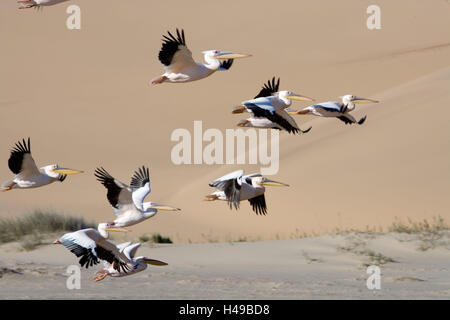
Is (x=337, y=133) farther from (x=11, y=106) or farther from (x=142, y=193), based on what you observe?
(x=142, y=193)

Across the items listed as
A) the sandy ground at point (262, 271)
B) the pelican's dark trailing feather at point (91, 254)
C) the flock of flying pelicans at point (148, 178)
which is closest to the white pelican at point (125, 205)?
the flock of flying pelicans at point (148, 178)

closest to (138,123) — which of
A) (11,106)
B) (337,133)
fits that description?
(11,106)

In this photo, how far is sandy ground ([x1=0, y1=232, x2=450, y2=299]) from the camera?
575 inches

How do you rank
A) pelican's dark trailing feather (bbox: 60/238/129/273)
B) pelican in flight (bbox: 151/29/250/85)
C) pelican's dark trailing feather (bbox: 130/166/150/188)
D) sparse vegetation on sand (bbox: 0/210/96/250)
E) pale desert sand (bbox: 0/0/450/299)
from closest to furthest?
1. pelican's dark trailing feather (bbox: 60/238/129/273)
2. pelican in flight (bbox: 151/29/250/85)
3. pelican's dark trailing feather (bbox: 130/166/150/188)
4. pale desert sand (bbox: 0/0/450/299)
5. sparse vegetation on sand (bbox: 0/210/96/250)

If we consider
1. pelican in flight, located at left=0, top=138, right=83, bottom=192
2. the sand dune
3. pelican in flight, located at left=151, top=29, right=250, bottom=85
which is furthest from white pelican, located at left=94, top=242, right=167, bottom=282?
the sand dune

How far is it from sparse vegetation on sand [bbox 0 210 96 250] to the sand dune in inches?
185

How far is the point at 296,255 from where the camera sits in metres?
18.0

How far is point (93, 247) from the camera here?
39.6 ft

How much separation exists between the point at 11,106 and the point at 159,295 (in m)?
24.1

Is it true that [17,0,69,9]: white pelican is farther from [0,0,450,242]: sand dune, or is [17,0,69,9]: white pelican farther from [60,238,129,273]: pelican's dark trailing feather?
[0,0,450,242]: sand dune

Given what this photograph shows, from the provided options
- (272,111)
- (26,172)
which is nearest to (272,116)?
(272,111)

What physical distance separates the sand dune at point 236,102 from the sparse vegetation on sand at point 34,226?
4.69 m

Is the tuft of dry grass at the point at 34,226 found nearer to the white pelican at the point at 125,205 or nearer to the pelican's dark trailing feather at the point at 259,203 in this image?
the pelican's dark trailing feather at the point at 259,203

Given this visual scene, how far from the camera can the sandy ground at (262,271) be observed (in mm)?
14617
